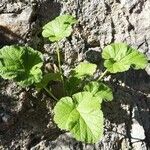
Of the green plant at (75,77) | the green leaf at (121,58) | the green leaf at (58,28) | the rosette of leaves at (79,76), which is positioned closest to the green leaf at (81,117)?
Answer: the green plant at (75,77)

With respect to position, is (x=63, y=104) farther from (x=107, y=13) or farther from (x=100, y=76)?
(x=107, y=13)

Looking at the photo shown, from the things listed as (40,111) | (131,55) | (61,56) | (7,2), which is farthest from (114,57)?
(7,2)

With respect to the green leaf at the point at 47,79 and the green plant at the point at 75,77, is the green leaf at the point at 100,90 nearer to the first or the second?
the green plant at the point at 75,77

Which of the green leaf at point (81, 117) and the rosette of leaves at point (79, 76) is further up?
the rosette of leaves at point (79, 76)

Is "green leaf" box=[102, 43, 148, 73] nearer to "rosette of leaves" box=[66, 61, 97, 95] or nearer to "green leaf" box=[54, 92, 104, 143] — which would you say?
"rosette of leaves" box=[66, 61, 97, 95]

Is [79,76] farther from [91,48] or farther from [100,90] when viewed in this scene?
[91,48]

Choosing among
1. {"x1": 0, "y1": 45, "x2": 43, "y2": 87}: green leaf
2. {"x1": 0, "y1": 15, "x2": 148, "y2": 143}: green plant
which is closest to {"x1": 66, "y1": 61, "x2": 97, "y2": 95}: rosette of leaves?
{"x1": 0, "y1": 15, "x2": 148, "y2": 143}: green plant
